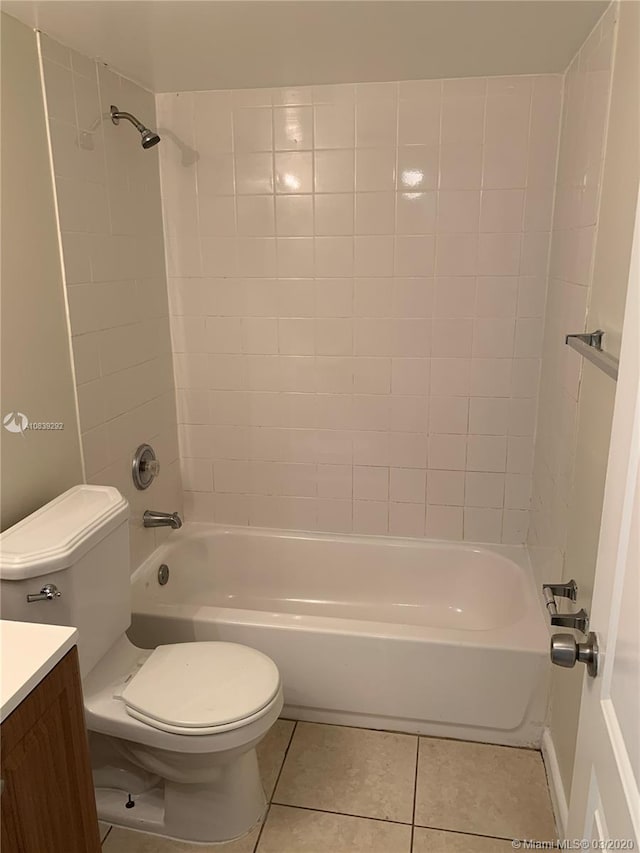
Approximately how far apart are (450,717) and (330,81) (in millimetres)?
2155

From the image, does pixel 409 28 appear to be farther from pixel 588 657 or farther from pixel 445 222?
pixel 588 657

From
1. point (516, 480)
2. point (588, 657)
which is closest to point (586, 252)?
point (516, 480)

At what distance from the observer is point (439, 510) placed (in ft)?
8.54

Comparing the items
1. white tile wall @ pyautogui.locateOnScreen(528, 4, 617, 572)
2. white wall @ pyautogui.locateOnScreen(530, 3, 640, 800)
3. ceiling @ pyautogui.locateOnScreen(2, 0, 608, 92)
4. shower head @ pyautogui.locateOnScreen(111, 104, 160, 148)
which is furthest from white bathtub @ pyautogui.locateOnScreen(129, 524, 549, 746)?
ceiling @ pyautogui.locateOnScreen(2, 0, 608, 92)

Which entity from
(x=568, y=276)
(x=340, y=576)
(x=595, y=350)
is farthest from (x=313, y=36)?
(x=340, y=576)

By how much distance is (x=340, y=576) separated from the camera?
268 cm

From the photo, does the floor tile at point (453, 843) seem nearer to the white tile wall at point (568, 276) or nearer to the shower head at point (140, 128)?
the white tile wall at point (568, 276)

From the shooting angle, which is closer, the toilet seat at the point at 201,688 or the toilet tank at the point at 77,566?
the toilet tank at the point at 77,566

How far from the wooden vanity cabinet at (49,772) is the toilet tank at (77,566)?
347 mm

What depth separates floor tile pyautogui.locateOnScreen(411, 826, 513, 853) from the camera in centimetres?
171

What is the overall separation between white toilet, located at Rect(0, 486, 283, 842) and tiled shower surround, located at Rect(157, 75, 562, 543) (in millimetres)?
919

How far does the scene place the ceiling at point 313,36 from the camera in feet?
5.15

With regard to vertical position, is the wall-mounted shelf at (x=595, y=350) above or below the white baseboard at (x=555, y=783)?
above

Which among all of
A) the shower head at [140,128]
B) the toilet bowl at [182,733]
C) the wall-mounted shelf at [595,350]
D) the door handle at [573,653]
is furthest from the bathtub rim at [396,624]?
the shower head at [140,128]
